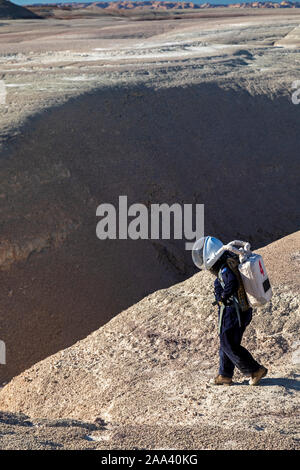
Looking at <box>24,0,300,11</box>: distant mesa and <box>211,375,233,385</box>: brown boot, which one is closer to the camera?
<box>211,375,233,385</box>: brown boot

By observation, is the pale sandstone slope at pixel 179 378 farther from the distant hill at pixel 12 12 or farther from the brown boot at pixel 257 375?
the distant hill at pixel 12 12

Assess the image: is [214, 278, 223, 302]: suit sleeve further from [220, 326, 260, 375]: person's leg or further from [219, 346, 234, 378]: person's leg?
[219, 346, 234, 378]: person's leg

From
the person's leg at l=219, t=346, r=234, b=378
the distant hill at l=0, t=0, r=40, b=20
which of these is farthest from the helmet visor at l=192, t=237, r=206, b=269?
the distant hill at l=0, t=0, r=40, b=20

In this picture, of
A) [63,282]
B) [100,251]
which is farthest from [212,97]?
[63,282]

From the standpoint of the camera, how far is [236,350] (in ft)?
16.4

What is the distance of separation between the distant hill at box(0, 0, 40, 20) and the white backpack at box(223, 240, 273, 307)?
45.4 meters

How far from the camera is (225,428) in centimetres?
429

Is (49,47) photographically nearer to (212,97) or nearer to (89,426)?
(212,97)

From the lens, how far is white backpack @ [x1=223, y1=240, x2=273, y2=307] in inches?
186

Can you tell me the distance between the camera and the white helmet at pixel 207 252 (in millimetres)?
4875

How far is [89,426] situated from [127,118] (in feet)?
28.4

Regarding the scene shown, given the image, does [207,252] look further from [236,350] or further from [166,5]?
[166,5]

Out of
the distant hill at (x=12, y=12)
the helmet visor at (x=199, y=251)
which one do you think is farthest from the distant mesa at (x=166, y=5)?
the helmet visor at (x=199, y=251)

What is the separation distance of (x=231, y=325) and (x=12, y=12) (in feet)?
155
